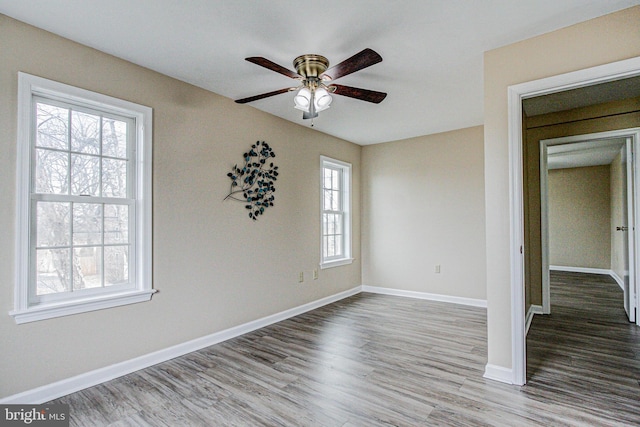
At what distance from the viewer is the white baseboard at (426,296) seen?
182 inches

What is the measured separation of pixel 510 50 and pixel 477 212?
2.59 meters

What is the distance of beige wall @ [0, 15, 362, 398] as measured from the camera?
2.15 meters

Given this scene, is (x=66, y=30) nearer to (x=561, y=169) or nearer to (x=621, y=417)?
(x=621, y=417)

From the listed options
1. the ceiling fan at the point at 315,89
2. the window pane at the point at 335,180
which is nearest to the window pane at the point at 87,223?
the ceiling fan at the point at 315,89

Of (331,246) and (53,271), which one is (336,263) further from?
(53,271)

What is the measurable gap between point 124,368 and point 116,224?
1162 millimetres

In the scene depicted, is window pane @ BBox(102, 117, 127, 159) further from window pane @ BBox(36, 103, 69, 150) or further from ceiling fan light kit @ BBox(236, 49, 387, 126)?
ceiling fan light kit @ BBox(236, 49, 387, 126)

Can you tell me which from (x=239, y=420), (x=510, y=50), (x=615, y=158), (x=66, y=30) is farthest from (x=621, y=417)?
(x=615, y=158)

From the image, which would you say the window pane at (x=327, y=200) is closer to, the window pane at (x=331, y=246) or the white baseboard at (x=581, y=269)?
the window pane at (x=331, y=246)

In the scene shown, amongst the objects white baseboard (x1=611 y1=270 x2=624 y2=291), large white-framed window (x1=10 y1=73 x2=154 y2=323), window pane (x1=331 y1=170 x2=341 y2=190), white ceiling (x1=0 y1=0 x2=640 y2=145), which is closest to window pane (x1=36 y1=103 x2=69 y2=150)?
large white-framed window (x1=10 y1=73 x2=154 y2=323)

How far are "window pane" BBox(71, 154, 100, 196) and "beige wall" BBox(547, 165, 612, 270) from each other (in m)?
9.07

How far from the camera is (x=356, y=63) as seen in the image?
2139 mm

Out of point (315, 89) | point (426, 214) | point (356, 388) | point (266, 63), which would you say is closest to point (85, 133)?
point (266, 63)

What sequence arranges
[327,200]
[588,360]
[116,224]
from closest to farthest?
[116,224]
[588,360]
[327,200]
